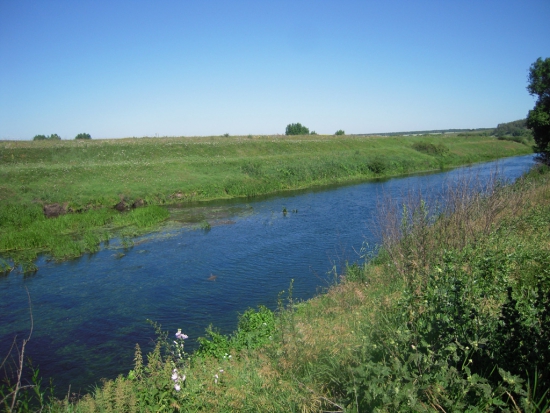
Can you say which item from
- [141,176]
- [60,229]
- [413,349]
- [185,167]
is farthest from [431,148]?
[413,349]

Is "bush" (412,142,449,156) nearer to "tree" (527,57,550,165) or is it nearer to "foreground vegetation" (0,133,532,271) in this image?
"foreground vegetation" (0,133,532,271)

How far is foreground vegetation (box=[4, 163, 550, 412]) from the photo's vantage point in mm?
3104

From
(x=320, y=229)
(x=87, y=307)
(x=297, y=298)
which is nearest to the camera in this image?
(x=297, y=298)

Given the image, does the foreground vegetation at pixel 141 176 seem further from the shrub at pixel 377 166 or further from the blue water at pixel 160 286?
the blue water at pixel 160 286

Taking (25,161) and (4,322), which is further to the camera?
(25,161)

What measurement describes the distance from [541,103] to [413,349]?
27.9 m

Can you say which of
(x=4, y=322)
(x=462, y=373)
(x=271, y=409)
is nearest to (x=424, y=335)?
(x=462, y=373)

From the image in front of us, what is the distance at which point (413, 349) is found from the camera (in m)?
3.57

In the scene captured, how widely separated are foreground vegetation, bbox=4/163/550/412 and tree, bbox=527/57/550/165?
67.4 ft

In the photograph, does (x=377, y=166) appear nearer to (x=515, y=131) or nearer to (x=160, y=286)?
(x=160, y=286)

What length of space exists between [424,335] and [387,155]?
1781 inches

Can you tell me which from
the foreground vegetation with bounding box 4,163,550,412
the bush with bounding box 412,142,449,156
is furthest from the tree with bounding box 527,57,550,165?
the bush with bounding box 412,142,449,156

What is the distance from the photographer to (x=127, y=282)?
1335 centimetres

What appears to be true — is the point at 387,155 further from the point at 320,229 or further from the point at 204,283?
the point at 204,283
